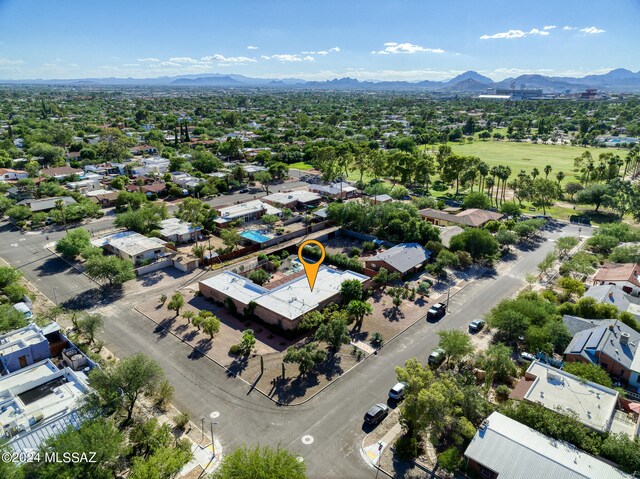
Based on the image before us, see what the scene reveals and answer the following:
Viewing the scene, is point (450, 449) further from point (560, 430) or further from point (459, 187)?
point (459, 187)

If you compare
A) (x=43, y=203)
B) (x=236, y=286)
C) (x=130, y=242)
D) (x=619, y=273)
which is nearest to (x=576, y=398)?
(x=619, y=273)

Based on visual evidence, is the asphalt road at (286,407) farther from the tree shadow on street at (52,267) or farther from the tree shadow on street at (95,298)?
the tree shadow on street at (52,267)

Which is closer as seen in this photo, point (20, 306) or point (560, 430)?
point (560, 430)

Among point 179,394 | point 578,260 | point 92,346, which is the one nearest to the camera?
point 179,394

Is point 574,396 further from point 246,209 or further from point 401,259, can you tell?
point 246,209

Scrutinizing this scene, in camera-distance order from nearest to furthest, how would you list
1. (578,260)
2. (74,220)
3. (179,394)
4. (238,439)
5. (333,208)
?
(238,439) → (179,394) → (578,260) → (333,208) → (74,220)

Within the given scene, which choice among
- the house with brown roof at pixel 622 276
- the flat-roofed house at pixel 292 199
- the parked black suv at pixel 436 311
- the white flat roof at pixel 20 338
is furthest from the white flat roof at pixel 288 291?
the flat-roofed house at pixel 292 199

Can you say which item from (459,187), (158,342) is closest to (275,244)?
(158,342)
